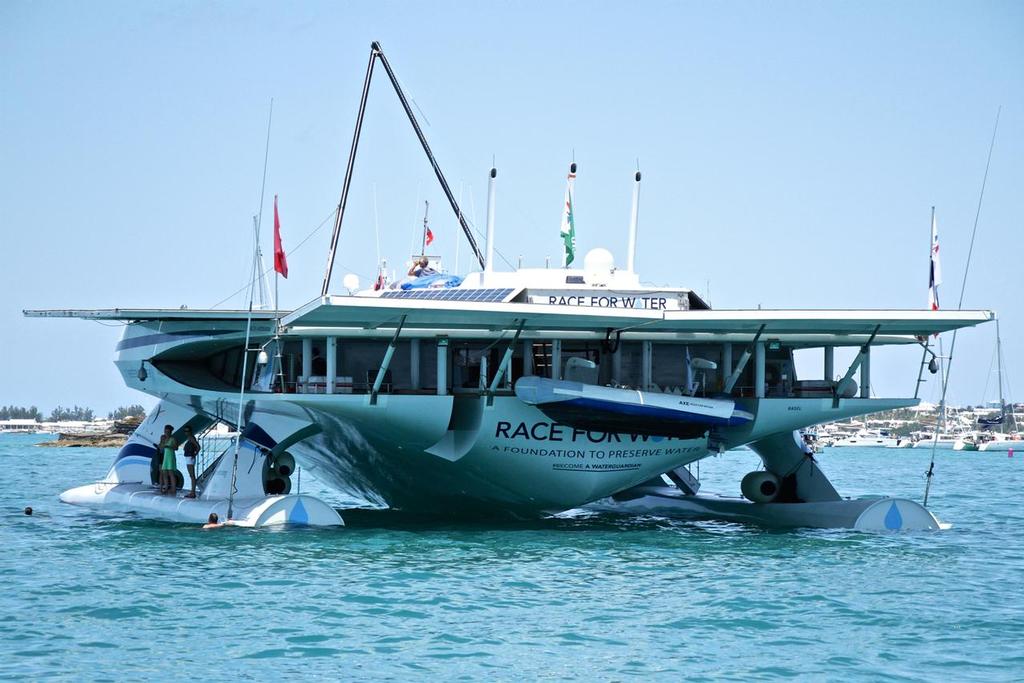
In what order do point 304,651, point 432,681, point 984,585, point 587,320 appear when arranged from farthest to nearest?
1. point 587,320
2. point 984,585
3. point 304,651
4. point 432,681

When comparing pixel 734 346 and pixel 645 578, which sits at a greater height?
pixel 734 346

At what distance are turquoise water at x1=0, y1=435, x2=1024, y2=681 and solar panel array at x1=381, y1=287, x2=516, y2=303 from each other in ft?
15.9

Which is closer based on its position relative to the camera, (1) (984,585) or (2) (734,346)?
(1) (984,585)

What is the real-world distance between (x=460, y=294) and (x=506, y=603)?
33.7 ft

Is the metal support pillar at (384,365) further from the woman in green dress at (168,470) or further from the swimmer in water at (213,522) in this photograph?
the woman in green dress at (168,470)

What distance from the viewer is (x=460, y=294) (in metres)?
28.5

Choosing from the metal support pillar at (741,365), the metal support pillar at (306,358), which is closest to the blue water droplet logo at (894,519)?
the metal support pillar at (741,365)

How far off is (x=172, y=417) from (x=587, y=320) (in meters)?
15.7

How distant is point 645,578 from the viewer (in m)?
21.8

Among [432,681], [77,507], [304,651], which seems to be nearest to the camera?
[432,681]

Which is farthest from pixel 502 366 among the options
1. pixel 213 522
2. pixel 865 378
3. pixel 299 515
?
pixel 865 378

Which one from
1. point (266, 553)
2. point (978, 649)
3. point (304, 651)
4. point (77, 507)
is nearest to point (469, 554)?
point (266, 553)

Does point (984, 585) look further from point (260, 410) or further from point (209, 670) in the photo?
point (260, 410)

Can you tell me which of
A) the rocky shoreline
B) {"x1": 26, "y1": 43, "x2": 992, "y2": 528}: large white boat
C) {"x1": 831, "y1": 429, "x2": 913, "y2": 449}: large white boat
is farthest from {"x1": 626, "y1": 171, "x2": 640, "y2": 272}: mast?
{"x1": 831, "y1": 429, "x2": 913, "y2": 449}: large white boat
